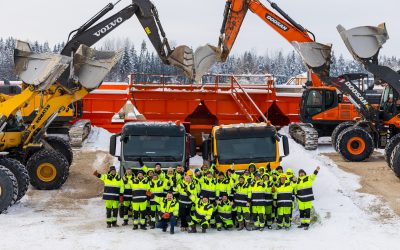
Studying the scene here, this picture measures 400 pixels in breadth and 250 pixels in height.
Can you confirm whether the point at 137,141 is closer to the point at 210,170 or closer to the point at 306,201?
the point at 210,170

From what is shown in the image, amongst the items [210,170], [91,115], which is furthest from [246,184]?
[91,115]

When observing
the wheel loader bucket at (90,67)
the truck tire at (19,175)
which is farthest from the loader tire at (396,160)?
the truck tire at (19,175)

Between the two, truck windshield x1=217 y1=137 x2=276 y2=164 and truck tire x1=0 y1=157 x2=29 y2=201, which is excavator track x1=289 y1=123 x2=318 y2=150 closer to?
truck windshield x1=217 y1=137 x2=276 y2=164

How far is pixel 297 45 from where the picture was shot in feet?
69.4

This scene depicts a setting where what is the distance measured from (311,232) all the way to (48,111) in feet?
29.0

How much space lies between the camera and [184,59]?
1794cm

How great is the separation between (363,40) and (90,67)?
9.45 meters

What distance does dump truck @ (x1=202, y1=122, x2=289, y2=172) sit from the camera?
15812 millimetres

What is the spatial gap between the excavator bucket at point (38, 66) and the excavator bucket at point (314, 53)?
28.7 feet

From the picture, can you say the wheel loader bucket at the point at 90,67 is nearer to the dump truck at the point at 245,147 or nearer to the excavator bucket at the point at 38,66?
the excavator bucket at the point at 38,66

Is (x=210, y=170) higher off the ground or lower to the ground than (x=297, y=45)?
lower

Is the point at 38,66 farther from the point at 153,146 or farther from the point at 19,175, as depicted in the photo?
the point at 153,146

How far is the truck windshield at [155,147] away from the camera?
15.7m

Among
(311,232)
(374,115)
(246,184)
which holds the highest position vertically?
(374,115)
